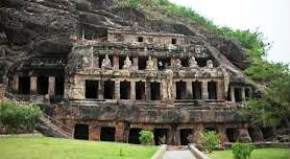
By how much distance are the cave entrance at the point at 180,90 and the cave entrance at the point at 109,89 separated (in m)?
6.13

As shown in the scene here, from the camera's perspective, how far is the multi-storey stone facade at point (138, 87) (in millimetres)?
35625

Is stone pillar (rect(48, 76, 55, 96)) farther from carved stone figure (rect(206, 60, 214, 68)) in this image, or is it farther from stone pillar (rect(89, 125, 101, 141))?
carved stone figure (rect(206, 60, 214, 68))

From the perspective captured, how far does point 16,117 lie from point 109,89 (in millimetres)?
15754

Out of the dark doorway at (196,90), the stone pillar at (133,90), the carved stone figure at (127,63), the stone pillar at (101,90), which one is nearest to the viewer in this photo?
the stone pillar at (101,90)

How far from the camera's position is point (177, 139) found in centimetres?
3647

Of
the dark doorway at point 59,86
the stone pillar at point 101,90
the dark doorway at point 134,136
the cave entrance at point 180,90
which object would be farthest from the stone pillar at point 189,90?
the dark doorway at point 59,86

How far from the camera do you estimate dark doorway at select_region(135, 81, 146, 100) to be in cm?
4153

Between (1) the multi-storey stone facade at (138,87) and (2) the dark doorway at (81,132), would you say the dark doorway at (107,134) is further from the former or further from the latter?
(2) the dark doorway at (81,132)

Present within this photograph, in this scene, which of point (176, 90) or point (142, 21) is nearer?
point (176, 90)

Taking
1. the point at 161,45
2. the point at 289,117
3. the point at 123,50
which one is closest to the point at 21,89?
the point at 123,50

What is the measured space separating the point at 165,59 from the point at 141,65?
2620 millimetres

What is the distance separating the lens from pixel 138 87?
1672 inches

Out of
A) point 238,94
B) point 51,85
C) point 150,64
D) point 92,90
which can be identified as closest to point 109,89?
point 92,90

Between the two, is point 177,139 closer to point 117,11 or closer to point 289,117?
point 289,117
